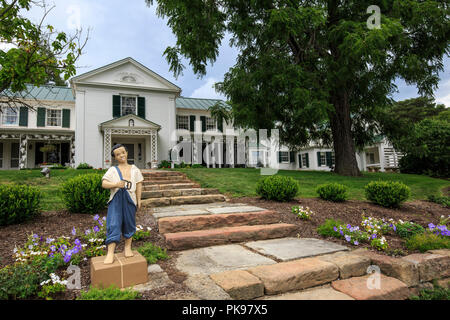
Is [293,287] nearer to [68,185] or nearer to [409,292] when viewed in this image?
[409,292]

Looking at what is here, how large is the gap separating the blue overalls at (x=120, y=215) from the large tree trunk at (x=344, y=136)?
1144cm

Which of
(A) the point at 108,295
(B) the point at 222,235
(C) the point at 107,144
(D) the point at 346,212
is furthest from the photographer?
(C) the point at 107,144

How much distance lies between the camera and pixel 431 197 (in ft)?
25.5

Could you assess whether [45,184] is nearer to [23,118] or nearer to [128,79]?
[128,79]

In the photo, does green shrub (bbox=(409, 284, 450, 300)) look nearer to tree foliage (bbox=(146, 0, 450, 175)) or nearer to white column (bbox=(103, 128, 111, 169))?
tree foliage (bbox=(146, 0, 450, 175))

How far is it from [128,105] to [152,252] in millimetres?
16517

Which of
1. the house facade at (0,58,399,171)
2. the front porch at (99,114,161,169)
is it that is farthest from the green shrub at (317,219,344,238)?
the front porch at (99,114,161,169)

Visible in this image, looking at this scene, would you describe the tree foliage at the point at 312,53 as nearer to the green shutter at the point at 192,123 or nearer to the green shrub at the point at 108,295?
the green shrub at the point at 108,295

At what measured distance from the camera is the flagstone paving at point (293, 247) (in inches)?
125

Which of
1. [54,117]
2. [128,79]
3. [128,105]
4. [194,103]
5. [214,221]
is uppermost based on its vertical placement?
[128,79]

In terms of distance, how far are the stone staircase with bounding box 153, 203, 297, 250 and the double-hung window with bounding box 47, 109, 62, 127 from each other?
59.3 ft

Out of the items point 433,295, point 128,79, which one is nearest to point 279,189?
point 433,295

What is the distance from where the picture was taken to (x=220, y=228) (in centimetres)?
416
